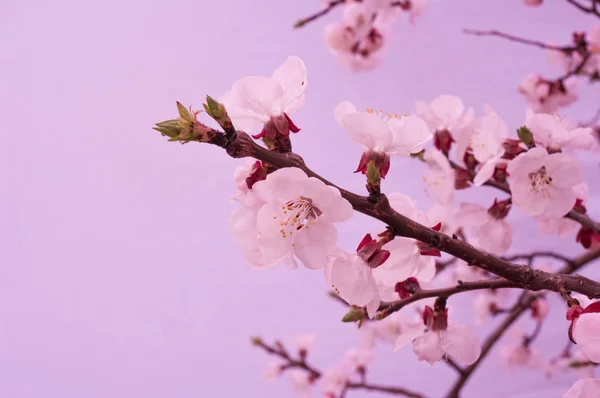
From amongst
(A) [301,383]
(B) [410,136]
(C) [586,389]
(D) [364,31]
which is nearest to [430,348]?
(C) [586,389]

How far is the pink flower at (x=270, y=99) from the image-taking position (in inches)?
21.2

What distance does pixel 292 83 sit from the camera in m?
0.56

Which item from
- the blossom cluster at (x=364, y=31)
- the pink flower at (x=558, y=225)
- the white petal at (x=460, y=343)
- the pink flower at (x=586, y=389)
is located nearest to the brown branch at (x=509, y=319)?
the pink flower at (x=558, y=225)

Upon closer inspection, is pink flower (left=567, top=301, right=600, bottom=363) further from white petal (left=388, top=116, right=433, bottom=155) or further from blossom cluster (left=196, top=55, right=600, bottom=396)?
white petal (left=388, top=116, right=433, bottom=155)

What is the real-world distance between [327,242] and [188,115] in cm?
19

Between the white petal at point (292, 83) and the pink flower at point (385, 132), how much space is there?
0.17 feet

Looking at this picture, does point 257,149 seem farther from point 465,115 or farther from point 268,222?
point 465,115

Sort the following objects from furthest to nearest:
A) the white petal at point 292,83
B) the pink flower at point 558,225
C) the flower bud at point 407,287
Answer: the pink flower at point 558,225 → the flower bud at point 407,287 → the white petal at point 292,83

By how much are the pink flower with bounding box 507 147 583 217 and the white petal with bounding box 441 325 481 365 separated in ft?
0.82

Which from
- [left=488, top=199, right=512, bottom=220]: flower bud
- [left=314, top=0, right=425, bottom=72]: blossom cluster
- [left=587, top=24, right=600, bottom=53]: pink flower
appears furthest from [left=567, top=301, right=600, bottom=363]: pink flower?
[left=314, top=0, right=425, bottom=72]: blossom cluster

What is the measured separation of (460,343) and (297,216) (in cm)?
33

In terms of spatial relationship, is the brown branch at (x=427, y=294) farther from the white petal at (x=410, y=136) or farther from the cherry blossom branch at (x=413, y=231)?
the white petal at (x=410, y=136)

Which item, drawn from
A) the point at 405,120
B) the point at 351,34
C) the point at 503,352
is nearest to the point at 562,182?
the point at 405,120

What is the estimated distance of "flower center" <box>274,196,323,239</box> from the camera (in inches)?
20.0
